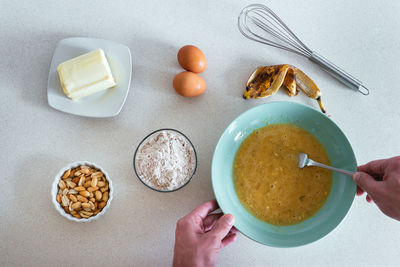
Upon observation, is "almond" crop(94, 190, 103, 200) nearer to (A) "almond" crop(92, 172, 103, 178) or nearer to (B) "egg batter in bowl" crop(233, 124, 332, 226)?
(A) "almond" crop(92, 172, 103, 178)

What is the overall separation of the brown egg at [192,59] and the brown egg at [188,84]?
0.08 ft

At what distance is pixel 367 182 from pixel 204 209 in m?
0.52

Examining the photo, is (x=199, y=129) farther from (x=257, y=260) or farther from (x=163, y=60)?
(x=257, y=260)

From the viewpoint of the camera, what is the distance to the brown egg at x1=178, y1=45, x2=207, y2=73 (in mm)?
1156

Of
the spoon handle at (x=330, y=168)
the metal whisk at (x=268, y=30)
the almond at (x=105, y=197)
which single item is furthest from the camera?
the metal whisk at (x=268, y=30)

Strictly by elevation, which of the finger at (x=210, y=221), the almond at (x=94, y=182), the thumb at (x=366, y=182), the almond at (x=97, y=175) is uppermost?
the thumb at (x=366, y=182)

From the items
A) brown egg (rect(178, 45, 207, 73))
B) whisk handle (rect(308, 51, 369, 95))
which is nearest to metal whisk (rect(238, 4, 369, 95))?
whisk handle (rect(308, 51, 369, 95))

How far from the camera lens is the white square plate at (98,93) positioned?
1179 millimetres

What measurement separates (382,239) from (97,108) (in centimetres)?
118

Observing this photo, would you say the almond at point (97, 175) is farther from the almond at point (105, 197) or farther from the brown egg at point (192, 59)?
the brown egg at point (192, 59)

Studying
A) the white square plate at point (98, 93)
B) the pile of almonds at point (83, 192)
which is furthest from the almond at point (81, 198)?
the white square plate at point (98, 93)

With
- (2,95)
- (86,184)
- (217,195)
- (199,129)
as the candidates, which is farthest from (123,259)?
(2,95)

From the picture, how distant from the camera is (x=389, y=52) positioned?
4.12ft

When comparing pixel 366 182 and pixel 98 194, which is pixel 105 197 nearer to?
pixel 98 194
